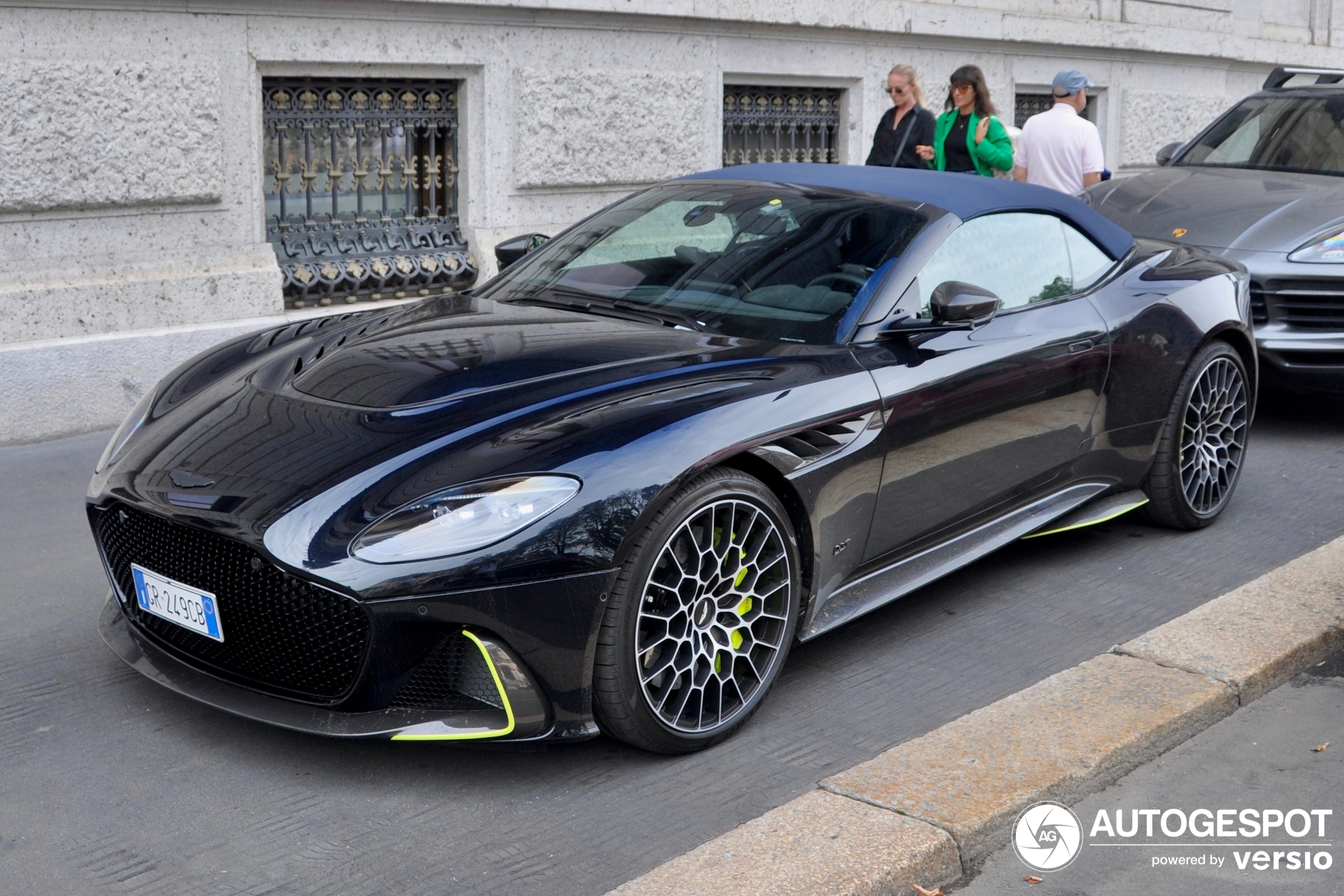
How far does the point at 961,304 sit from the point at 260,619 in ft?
6.74

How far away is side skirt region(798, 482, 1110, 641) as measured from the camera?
3.87 metres

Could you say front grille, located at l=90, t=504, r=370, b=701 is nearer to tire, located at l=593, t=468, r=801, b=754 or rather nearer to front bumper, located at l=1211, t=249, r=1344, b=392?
tire, located at l=593, t=468, r=801, b=754

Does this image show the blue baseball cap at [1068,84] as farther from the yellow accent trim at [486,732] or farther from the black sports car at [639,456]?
the yellow accent trim at [486,732]

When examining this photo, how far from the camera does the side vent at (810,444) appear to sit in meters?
3.57

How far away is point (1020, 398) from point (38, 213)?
479cm

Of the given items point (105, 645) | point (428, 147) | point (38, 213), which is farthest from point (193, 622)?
point (428, 147)

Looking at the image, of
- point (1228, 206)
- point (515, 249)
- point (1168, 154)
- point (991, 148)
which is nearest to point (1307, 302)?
point (1228, 206)

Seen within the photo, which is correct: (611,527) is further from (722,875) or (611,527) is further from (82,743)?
(82,743)

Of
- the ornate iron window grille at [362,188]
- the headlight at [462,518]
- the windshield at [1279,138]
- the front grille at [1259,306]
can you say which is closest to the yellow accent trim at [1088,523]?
the headlight at [462,518]

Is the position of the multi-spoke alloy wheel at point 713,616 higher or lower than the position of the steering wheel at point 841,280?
lower

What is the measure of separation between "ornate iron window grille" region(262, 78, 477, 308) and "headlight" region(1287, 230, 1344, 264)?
4548mm

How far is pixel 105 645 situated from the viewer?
4.08 metres

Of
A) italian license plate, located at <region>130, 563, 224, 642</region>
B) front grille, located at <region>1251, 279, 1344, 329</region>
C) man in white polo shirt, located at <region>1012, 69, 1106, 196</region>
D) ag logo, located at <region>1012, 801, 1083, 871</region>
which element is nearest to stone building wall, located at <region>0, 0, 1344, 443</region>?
man in white polo shirt, located at <region>1012, 69, 1106, 196</region>

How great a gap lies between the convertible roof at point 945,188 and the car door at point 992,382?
0.15ft
